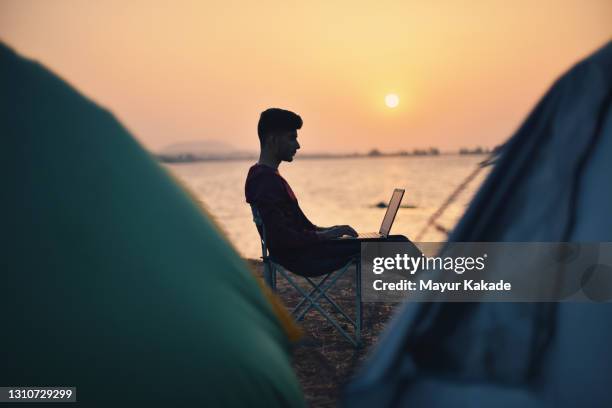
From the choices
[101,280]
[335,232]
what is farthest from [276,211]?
[101,280]

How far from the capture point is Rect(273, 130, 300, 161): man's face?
451cm

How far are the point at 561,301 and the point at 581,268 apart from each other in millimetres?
169

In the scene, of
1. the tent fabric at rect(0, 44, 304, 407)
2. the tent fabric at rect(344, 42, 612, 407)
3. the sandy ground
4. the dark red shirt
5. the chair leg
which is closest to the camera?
the tent fabric at rect(344, 42, 612, 407)

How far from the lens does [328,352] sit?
4.66m

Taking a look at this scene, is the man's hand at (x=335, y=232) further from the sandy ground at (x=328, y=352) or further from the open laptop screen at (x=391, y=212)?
the sandy ground at (x=328, y=352)

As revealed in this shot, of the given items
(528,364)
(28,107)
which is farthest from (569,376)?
(28,107)

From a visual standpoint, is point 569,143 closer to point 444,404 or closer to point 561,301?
point 561,301

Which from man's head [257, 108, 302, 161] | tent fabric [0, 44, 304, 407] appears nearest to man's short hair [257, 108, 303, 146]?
man's head [257, 108, 302, 161]

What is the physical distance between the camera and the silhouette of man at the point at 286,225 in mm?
4270

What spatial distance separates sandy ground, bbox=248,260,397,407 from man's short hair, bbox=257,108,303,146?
1058 millimetres

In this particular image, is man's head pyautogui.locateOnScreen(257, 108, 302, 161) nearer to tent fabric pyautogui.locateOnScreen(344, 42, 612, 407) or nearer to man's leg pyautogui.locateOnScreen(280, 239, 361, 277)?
man's leg pyautogui.locateOnScreen(280, 239, 361, 277)

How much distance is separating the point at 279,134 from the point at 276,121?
0.33ft

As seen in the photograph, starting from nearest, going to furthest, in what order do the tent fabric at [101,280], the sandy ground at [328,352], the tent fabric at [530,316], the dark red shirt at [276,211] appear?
the tent fabric at [530,316], the tent fabric at [101,280], the sandy ground at [328,352], the dark red shirt at [276,211]

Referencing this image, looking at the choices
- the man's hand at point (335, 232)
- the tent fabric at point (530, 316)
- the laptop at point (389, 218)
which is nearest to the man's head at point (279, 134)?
the man's hand at point (335, 232)
